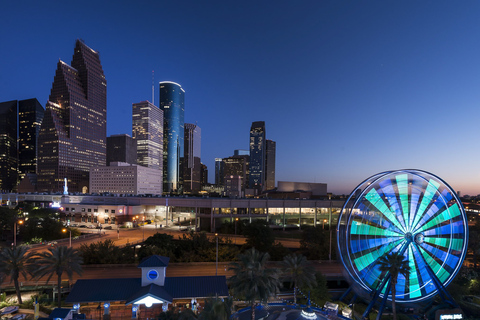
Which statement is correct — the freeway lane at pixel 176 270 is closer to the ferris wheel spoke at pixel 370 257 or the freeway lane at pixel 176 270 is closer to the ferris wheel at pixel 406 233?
the ferris wheel spoke at pixel 370 257

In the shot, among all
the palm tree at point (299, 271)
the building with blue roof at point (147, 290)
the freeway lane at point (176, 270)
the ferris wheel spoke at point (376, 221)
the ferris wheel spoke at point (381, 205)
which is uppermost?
the ferris wheel spoke at point (381, 205)

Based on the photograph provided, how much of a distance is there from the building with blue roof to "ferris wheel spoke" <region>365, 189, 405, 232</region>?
1808cm

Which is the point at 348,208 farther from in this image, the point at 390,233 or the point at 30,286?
the point at 30,286

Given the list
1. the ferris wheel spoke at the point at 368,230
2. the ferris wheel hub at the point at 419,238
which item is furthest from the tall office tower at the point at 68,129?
the ferris wheel hub at the point at 419,238

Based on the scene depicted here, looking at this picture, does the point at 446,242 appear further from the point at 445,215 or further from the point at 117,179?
the point at 117,179

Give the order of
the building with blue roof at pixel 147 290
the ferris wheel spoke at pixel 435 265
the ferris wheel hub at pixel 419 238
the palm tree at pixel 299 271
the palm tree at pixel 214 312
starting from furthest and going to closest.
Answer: the ferris wheel spoke at pixel 435 265
the ferris wheel hub at pixel 419 238
the palm tree at pixel 299 271
the building with blue roof at pixel 147 290
the palm tree at pixel 214 312

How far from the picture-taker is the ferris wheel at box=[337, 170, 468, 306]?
85.2ft

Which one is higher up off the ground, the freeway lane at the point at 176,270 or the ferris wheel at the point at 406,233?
the ferris wheel at the point at 406,233

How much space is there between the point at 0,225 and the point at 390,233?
75.5 meters

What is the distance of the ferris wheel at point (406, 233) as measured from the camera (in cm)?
2597

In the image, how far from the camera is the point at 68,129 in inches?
7254

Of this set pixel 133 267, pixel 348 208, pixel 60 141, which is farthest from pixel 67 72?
pixel 348 208

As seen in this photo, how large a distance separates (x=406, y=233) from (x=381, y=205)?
346 cm

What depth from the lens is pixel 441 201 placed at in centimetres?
2712
